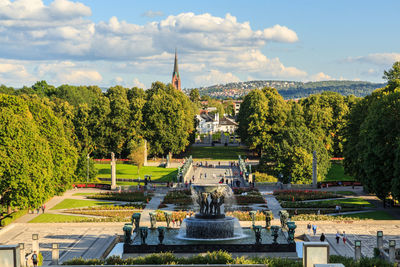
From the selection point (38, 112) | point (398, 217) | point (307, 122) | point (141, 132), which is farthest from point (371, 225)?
point (141, 132)

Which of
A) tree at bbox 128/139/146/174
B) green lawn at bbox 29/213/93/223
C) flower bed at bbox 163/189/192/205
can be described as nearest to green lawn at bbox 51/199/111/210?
green lawn at bbox 29/213/93/223

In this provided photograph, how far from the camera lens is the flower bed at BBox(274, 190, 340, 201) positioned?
194ft

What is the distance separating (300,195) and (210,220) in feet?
81.6

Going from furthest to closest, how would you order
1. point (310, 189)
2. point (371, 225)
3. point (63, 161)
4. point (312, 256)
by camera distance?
point (310, 189) < point (63, 161) < point (371, 225) < point (312, 256)

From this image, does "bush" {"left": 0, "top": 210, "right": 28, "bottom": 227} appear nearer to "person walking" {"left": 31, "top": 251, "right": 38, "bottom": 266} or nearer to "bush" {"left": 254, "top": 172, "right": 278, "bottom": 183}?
"person walking" {"left": 31, "top": 251, "right": 38, "bottom": 266}

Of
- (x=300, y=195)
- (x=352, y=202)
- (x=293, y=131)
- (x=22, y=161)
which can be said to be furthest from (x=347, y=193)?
(x=22, y=161)

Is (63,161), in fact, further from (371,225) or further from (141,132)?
(141,132)

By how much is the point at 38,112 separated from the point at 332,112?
203 feet

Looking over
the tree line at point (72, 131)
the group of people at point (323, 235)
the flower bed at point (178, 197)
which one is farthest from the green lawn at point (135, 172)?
the group of people at point (323, 235)

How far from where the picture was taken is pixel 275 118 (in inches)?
4072

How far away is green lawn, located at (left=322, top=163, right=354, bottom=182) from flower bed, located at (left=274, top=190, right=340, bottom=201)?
14028 millimetres

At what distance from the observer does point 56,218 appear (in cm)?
5075

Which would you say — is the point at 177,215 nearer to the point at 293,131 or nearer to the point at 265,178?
the point at 265,178

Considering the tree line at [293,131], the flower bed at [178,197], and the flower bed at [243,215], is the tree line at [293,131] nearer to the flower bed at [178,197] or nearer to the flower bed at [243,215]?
the flower bed at [178,197]
